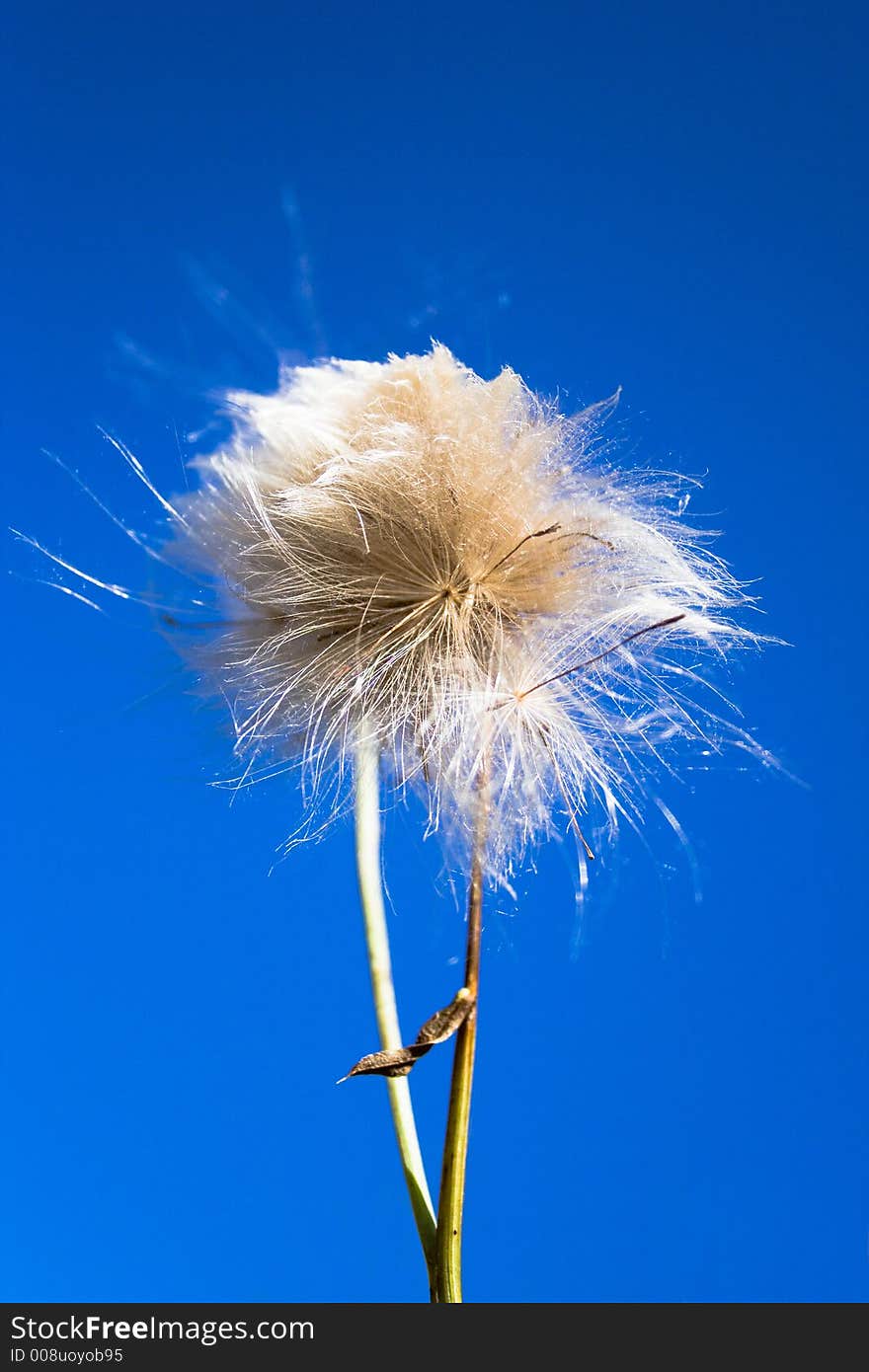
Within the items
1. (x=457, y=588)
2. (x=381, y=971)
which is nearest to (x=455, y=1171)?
(x=381, y=971)

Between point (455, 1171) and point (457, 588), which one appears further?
point (457, 588)

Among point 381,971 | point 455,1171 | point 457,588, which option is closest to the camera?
point 455,1171

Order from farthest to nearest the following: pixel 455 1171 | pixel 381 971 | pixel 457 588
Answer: pixel 457 588
pixel 381 971
pixel 455 1171

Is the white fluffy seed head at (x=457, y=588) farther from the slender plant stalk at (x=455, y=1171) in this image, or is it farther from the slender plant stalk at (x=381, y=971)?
the slender plant stalk at (x=455, y=1171)

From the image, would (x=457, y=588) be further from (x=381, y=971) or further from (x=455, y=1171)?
(x=455, y=1171)

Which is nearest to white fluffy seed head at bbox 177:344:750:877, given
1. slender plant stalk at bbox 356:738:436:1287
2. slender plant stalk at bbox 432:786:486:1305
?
slender plant stalk at bbox 356:738:436:1287

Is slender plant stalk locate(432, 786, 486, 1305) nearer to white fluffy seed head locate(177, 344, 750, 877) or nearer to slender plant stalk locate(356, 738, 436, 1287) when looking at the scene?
slender plant stalk locate(356, 738, 436, 1287)

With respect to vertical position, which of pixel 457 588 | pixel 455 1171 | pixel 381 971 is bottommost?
pixel 455 1171

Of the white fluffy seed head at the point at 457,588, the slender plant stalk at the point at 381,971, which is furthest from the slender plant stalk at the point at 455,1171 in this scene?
the white fluffy seed head at the point at 457,588
